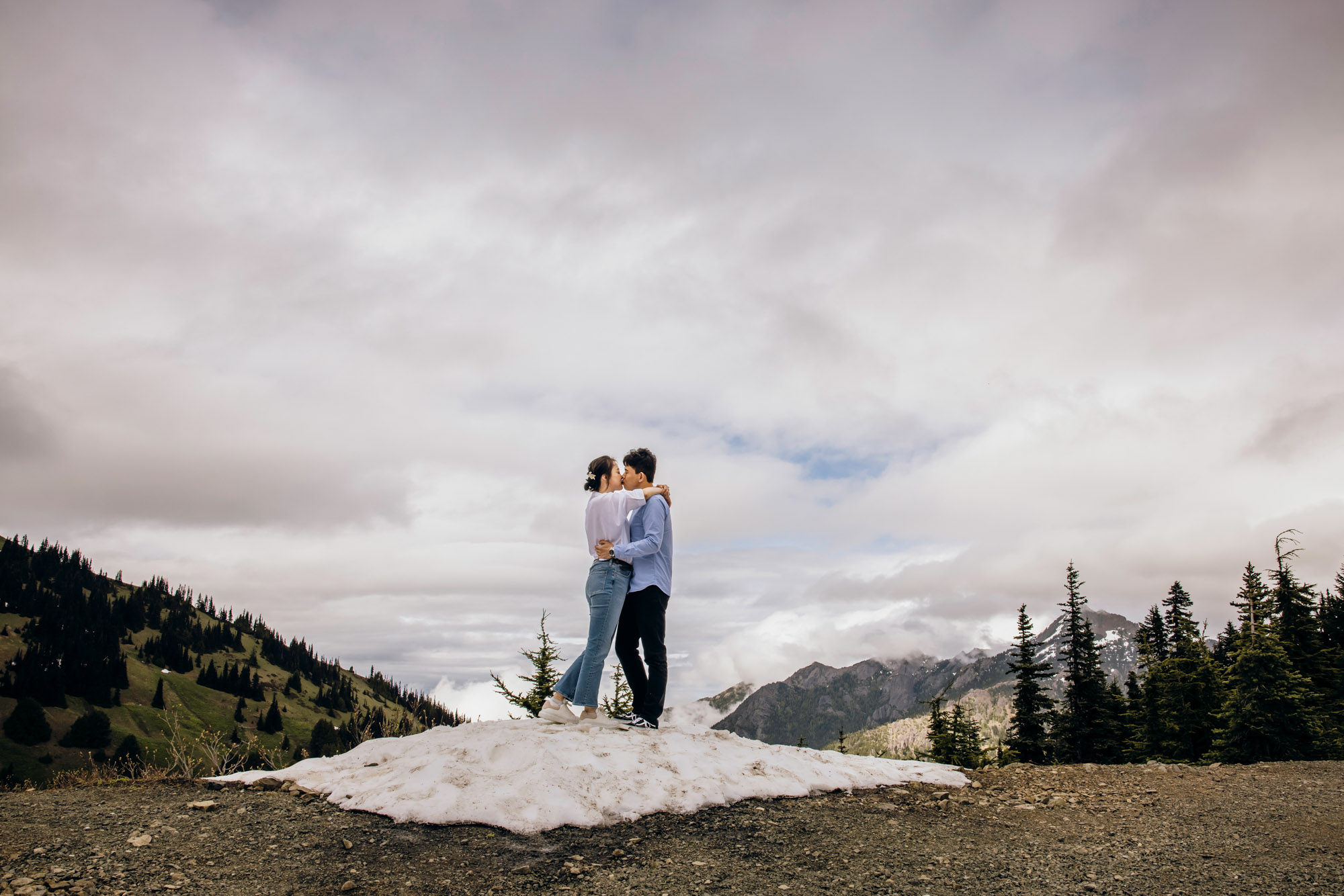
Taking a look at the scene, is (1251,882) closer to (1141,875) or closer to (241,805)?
(1141,875)

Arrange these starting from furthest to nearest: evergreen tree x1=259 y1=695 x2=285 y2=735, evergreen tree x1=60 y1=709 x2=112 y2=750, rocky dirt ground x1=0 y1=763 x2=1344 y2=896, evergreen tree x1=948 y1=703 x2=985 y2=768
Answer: evergreen tree x1=259 y1=695 x2=285 y2=735, evergreen tree x1=60 y1=709 x2=112 y2=750, evergreen tree x1=948 y1=703 x2=985 y2=768, rocky dirt ground x1=0 y1=763 x2=1344 y2=896

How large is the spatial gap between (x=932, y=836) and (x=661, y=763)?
304cm

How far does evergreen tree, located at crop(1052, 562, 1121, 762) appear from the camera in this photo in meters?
34.5

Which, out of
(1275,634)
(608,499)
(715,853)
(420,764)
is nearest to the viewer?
(715,853)

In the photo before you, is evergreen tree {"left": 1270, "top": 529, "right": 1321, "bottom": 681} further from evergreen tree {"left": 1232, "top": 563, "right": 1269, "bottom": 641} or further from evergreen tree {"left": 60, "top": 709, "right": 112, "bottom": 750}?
evergreen tree {"left": 60, "top": 709, "right": 112, "bottom": 750}

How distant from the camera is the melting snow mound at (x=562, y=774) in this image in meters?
7.36

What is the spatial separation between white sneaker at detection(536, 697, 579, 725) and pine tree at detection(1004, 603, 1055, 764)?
29498 millimetres

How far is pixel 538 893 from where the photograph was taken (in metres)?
5.89

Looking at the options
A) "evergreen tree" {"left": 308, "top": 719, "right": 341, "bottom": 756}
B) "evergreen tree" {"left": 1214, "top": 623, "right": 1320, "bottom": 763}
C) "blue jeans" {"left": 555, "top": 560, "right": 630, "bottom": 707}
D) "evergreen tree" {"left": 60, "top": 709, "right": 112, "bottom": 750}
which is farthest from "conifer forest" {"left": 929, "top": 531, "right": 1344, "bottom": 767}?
"evergreen tree" {"left": 60, "top": 709, "right": 112, "bottom": 750}

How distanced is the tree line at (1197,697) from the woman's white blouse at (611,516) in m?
20.4

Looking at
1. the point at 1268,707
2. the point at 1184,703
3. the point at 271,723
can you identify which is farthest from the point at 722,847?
the point at 271,723

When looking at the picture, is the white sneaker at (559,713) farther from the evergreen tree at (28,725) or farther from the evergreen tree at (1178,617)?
the evergreen tree at (28,725)

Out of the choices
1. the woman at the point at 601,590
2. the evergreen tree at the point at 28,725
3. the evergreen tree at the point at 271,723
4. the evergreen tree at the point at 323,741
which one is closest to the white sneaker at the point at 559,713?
the woman at the point at 601,590

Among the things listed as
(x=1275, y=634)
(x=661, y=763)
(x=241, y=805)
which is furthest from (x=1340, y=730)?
(x=241, y=805)
